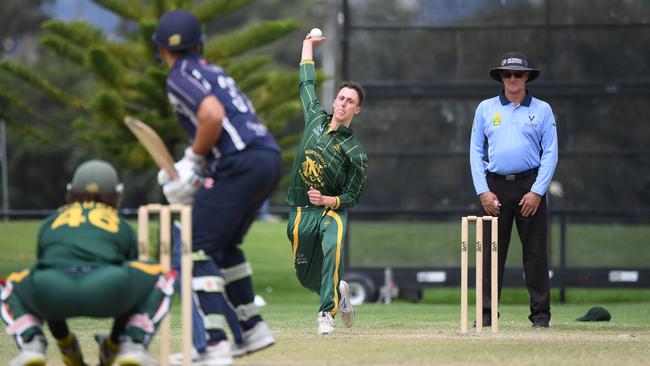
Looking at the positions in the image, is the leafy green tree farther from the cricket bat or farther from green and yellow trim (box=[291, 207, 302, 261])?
the cricket bat

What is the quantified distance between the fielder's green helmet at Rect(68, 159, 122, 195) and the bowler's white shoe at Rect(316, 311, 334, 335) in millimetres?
2566

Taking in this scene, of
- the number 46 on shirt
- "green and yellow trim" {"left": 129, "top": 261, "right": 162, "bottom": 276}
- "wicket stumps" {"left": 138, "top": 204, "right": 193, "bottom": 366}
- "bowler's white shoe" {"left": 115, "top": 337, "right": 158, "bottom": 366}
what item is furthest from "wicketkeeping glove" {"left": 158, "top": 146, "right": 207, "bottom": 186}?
"bowler's white shoe" {"left": 115, "top": 337, "right": 158, "bottom": 366}

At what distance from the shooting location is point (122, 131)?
20.1m

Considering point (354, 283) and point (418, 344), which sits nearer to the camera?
point (418, 344)

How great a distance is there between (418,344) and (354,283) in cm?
794

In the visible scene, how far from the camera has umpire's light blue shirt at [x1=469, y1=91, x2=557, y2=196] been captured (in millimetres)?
9570

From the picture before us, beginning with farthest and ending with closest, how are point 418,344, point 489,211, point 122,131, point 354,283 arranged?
point 122,131
point 354,283
point 489,211
point 418,344

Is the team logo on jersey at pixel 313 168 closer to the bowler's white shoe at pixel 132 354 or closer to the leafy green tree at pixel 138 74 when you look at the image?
the bowler's white shoe at pixel 132 354

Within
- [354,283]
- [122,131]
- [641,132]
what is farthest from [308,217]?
[122,131]

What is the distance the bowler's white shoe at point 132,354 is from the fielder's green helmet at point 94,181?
0.75 meters

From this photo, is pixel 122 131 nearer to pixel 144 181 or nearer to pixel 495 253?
pixel 495 253

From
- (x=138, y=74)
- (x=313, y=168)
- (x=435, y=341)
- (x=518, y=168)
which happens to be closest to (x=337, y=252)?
(x=313, y=168)

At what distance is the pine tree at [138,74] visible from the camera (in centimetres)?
1950

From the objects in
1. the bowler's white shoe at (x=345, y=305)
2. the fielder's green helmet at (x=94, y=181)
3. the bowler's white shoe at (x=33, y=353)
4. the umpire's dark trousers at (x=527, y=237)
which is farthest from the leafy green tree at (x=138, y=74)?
the bowler's white shoe at (x=33, y=353)
